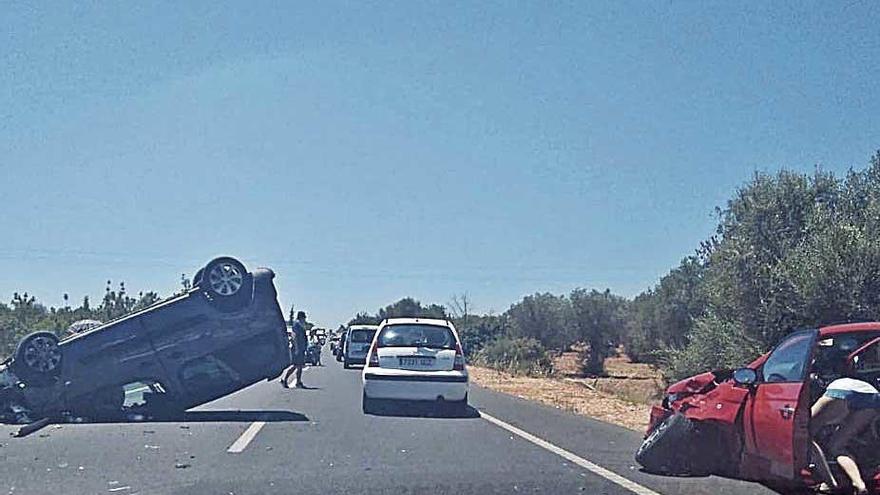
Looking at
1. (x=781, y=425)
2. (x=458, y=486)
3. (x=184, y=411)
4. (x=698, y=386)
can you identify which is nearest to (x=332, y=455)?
(x=458, y=486)

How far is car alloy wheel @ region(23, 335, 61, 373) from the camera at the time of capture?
16172mm

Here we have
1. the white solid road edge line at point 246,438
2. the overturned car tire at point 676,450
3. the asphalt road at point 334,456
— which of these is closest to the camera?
the asphalt road at point 334,456

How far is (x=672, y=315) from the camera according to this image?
47.6 metres

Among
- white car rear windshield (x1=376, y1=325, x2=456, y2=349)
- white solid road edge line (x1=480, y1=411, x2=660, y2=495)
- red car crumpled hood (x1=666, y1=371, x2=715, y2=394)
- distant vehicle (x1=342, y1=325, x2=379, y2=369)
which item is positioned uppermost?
distant vehicle (x1=342, y1=325, x2=379, y2=369)

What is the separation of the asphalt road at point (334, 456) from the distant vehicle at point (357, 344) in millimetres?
22676

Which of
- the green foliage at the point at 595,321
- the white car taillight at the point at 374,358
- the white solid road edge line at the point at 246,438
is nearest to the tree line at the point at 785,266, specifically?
the white car taillight at the point at 374,358

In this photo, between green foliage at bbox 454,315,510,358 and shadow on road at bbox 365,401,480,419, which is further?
green foliage at bbox 454,315,510,358

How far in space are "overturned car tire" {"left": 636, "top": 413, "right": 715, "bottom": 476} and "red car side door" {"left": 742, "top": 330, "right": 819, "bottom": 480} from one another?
64 centimetres

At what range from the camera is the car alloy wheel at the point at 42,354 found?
16172mm

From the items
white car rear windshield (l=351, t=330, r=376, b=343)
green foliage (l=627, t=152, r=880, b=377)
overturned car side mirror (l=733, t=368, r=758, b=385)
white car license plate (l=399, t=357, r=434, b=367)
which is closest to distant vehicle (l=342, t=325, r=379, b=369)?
white car rear windshield (l=351, t=330, r=376, b=343)

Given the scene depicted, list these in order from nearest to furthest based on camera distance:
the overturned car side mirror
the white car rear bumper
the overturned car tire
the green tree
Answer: the overturned car side mirror < the overturned car tire < the white car rear bumper < the green tree

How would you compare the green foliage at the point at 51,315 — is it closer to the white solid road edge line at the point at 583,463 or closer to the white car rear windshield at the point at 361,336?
the white car rear windshield at the point at 361,336

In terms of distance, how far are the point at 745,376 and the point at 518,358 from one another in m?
39.1

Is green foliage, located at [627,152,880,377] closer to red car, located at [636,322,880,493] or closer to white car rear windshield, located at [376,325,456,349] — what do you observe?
white car rear windshield, located at [376,325,456,349]
